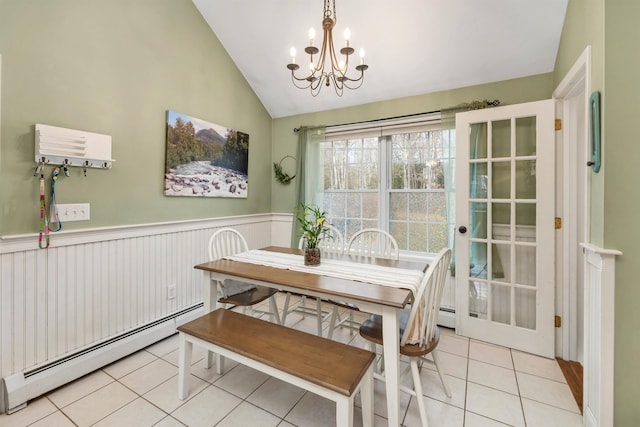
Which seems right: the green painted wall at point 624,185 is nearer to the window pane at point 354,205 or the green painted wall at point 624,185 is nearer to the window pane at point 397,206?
the window pane at point 397,206

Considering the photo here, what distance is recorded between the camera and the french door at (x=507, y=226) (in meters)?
2.26

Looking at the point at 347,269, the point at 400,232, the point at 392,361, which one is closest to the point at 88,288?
A: the point at 347,269

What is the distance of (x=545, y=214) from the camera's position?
2.25 metres

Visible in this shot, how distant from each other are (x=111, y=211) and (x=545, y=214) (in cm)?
342

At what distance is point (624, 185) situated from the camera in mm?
1379

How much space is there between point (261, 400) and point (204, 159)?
87.1 inches

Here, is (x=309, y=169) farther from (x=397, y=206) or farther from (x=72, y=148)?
(x=72, y=148)

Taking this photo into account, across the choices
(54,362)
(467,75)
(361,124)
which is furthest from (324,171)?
(54,362)

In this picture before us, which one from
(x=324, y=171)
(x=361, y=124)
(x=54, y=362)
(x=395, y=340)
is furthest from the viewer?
(x=324, y=171)

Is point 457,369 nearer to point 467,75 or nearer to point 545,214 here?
point 545,214

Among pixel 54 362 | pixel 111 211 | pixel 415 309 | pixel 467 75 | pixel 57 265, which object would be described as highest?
pixel 467 75

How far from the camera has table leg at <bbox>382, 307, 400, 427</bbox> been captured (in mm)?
1391

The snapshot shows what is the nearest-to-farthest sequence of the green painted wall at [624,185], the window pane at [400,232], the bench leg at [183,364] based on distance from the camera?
the green painted wall at [624,185]
the bench leg at [183,364]
the window pane at [400,232]

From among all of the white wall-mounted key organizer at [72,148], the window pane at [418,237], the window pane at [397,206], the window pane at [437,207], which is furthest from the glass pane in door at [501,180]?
the white wall-mounted key organizer at [72,148]
